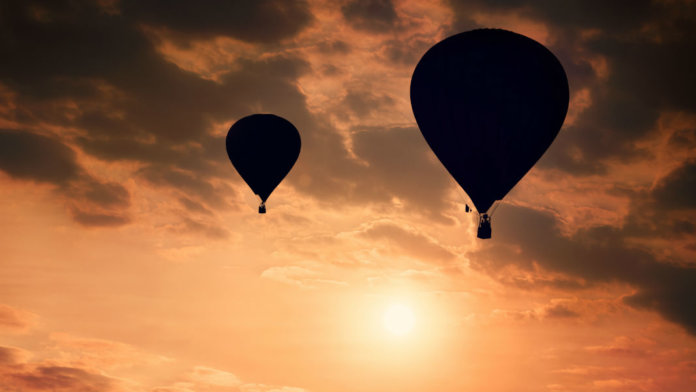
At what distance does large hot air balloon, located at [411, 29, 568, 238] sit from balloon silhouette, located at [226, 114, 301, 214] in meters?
25.7

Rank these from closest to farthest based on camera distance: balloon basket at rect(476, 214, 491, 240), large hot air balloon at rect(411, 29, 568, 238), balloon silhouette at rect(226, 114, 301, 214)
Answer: balloon basket at rect(476, 214, 491, 240), large hot air balloon at rect(411, 29, 568, 238), balloon silhouette at rect(226, 114, 301, 214)

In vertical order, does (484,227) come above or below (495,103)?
below

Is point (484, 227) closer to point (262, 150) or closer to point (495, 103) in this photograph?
point (495, 103)

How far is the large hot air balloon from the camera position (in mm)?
47938

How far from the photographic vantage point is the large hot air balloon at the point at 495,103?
157 feet

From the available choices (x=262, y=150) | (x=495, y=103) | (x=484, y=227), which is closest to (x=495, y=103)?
(x=495, y=103)

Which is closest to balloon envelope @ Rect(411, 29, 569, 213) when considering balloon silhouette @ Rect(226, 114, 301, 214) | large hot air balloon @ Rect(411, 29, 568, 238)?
large hot air balloon @ Rect(411, 29, 568, 238)

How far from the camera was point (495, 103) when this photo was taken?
4809 centimetres

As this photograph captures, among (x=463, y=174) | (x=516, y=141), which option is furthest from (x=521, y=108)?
(x=463, y=174)

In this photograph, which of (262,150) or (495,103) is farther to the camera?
(262,150)

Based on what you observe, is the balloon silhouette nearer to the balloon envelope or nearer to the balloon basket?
the balloon envelope

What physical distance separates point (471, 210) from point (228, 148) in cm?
3244

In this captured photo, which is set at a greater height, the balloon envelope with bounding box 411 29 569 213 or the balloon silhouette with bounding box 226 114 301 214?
the balloon silhouette with bounding box 226 114 301 214

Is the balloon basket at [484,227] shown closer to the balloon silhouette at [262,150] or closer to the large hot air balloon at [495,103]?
the large hot air balloon at [495,103]
